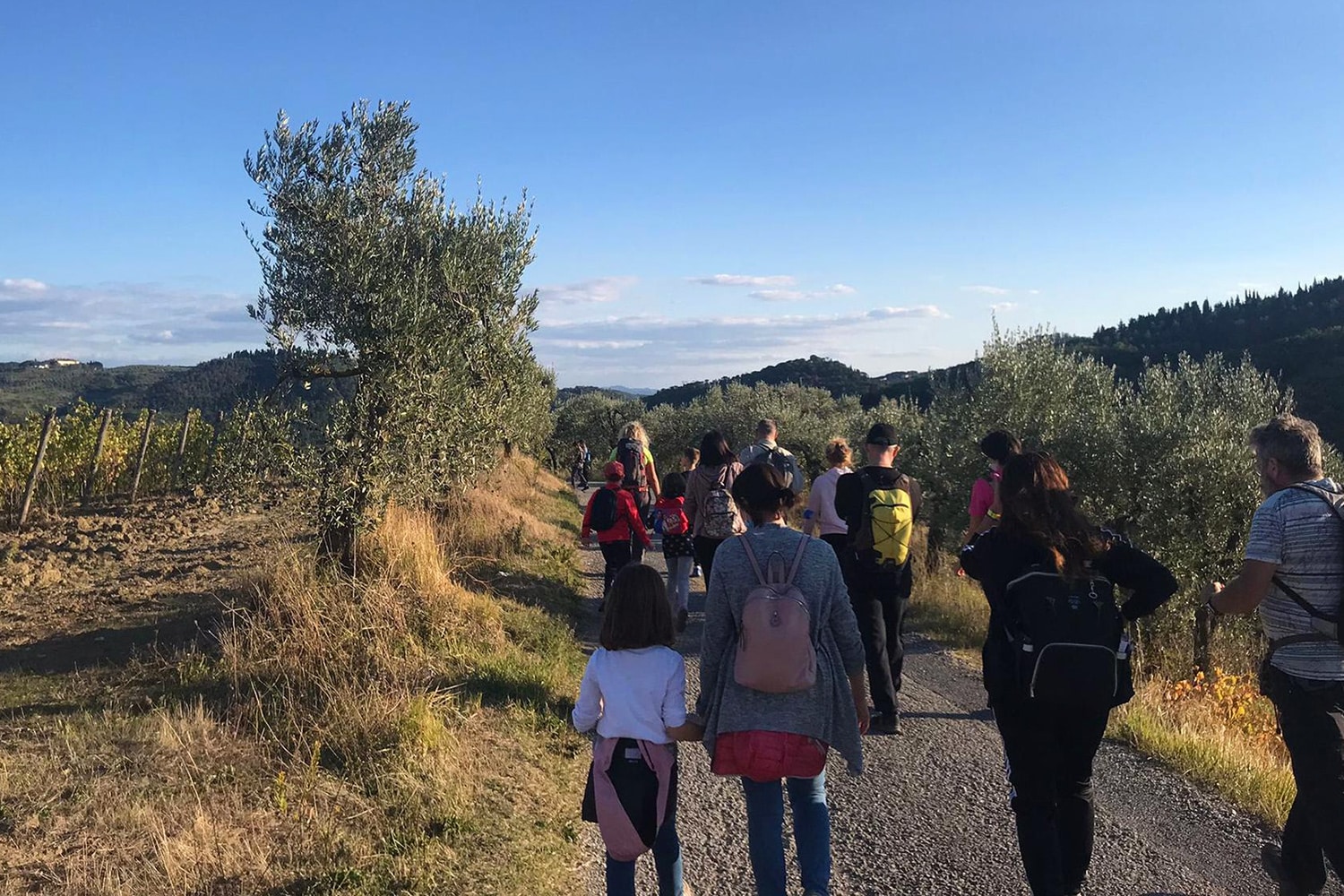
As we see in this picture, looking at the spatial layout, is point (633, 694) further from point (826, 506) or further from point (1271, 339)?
point (1271, 339)

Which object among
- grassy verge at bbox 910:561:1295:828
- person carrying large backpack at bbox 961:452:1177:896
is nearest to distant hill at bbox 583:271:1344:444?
grassy verge at bbox 910:561:1295:828

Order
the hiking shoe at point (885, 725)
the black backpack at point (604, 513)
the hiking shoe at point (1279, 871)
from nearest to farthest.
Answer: the hiking shoe at point (1279, 871)
the hiking shoe at point (885, 725)
the black backpack at point (604, 513)

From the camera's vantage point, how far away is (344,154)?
8430 mm

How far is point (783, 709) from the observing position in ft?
9.34

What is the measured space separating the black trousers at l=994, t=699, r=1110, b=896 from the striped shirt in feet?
3.06

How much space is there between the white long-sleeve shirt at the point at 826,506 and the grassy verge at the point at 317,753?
243cm

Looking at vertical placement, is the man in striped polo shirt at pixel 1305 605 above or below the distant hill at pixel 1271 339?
below

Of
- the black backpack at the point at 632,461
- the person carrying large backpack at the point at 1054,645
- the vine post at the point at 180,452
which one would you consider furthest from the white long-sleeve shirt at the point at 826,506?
the vine post at the point at 180,452

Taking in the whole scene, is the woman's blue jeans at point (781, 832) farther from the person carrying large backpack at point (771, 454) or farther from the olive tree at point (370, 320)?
the olive tree at point (370, 320)

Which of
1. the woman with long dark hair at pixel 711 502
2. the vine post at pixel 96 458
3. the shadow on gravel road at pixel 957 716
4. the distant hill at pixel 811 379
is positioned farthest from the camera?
the distant hill at pixel 811 379

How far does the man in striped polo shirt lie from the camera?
3031mm

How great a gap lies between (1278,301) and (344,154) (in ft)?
350

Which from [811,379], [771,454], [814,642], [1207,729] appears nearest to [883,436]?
[771,454]

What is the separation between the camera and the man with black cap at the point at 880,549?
197 inches
